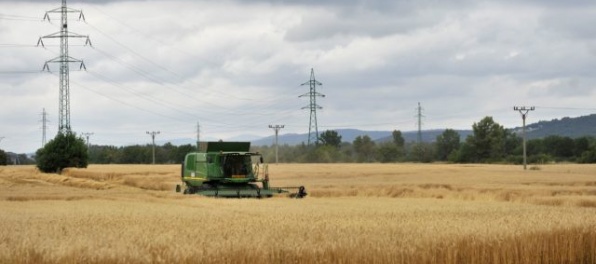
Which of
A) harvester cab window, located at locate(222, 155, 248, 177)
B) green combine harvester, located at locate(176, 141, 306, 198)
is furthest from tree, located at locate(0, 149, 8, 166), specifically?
harvester cab window, located at locate(222, 155, 248, 177)

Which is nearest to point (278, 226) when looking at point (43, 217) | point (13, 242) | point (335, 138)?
point (13, 242)

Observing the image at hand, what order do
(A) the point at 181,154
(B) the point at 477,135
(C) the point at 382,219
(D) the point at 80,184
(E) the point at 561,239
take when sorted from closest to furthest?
(E) the point at 561,239
(C) the point at 382,219
(D) the point at 80,184
(B) the point at 477,135
(A) the point at 181,154

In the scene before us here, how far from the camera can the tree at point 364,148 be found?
612 feet

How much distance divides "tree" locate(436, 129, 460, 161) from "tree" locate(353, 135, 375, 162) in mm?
17115

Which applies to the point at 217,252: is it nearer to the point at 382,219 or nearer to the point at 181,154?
the point at 382,219

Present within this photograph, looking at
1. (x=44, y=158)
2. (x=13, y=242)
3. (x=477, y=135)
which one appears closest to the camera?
(x=13, y=242)

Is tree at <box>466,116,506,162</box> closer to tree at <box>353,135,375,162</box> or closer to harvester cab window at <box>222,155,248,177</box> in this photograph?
tree at <box>353,135,375,162</box>

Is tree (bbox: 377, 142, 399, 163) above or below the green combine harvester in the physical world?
above

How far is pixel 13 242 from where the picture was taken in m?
15.6

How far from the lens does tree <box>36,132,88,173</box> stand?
95.9 metres

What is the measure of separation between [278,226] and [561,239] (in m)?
6.76

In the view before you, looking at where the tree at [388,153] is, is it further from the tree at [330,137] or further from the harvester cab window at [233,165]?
the harvester cab window at [233,165]

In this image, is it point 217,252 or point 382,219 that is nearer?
point 217,252

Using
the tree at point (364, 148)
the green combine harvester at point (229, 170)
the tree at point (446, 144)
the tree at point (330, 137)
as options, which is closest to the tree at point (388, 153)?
the tree at point (364, 148)
